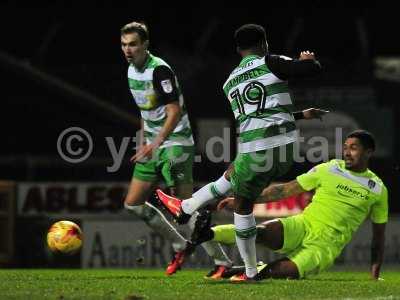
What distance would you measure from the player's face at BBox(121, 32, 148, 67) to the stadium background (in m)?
5.51

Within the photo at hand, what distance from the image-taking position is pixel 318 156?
1625 cm

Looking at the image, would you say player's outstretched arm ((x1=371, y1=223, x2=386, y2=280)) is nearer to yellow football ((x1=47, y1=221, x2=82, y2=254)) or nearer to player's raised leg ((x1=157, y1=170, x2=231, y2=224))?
player's raised leg ((x1=157, y1=170, x2=231, y2=224))

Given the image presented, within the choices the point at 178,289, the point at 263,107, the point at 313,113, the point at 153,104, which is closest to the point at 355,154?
the point at 313,113

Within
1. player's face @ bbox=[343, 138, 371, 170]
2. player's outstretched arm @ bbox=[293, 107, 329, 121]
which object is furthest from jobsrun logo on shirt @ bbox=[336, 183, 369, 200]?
player's outstretched arm @ bbox=[293, 107, 329, 121]

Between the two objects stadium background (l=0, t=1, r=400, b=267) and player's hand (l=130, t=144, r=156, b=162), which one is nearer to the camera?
player's hand (l=130, t=144, r=156, b=162)

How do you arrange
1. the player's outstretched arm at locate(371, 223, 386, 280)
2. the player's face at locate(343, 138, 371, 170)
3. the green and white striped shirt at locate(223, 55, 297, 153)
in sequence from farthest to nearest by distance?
the player's outstretched arm at locate(371, 223, 386, 280)
the player's face at locate(343, 138, 371, 170)
the green and white striped shirt at locate(223, 55, 297, 153)

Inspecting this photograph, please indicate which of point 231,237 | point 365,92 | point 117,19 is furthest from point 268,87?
point 117,19

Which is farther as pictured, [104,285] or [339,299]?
[104,285]

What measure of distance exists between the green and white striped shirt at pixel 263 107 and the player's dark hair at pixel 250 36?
0.34 ft

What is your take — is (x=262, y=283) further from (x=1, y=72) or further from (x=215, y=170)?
(x=1, y=72)

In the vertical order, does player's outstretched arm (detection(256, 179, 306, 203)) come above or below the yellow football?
above

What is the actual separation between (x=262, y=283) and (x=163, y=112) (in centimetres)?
215

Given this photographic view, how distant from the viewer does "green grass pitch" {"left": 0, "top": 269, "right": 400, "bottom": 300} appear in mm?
7242

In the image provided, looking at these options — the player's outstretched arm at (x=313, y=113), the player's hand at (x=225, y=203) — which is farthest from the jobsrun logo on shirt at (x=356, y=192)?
the player's hand at (x=225, y=203)
